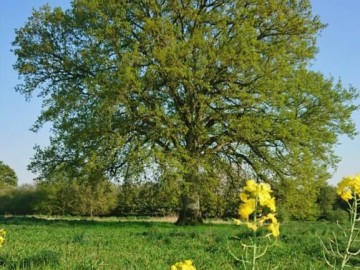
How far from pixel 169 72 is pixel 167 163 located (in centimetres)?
372

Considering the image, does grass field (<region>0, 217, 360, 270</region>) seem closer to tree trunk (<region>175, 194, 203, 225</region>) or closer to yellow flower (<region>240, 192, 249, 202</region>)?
yellow flower (<region>240, 192, 249, 202</region>)

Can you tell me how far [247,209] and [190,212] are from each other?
71.9 feet

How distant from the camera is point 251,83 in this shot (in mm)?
23703

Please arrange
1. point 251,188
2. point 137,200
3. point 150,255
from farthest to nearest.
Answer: point 137,200 → point 150,255 → point 251,188

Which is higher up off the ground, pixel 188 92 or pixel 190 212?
pixel 188 92

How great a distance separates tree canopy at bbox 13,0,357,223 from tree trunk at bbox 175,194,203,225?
0.06 meters

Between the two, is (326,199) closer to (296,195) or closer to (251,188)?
(296,195)

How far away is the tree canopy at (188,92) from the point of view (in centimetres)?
2222

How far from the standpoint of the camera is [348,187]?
372cm

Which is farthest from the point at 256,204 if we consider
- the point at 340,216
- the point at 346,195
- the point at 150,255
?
the point at 340,216

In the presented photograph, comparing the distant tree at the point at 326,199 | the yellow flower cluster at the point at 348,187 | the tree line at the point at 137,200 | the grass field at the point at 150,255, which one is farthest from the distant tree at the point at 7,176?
the yellow flower cluster at the point at 348,187

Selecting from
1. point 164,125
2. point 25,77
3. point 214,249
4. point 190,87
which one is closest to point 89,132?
point 164,125

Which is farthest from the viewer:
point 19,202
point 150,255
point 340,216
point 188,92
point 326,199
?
point 19,202

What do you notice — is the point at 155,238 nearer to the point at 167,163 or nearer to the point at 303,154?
the point at 167,163
